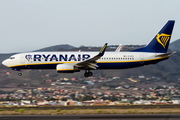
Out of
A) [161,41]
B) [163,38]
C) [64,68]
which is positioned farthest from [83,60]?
[163,38]

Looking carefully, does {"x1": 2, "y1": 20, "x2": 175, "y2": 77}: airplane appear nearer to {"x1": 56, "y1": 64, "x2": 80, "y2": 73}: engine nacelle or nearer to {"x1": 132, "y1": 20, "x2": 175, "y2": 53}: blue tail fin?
{"x1": 56, "y1": 64, "x2": 80, "y2": 73}: engine nacelle

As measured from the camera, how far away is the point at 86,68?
5091cm

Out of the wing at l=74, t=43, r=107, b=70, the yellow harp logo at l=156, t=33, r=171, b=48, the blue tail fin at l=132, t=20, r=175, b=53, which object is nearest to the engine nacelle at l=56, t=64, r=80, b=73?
the wing at l=74, t=43, r=107, b=70

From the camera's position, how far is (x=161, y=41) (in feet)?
172

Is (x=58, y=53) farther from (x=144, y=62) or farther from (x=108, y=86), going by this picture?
(x=108, y=86)

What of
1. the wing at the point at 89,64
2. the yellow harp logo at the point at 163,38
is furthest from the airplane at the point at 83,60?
the yellow harp logo at the point at 163,38

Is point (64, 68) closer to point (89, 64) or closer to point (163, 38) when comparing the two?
point (89, 64)

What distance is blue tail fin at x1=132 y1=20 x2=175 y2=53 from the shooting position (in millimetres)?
52219

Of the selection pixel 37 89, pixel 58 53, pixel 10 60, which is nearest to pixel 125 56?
pixel 58 53

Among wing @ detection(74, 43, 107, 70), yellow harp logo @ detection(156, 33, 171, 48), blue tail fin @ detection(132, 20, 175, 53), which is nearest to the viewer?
wing @ detection(74, 43, 107, 70)

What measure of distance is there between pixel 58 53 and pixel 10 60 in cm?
739

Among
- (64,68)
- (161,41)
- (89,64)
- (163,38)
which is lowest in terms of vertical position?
(64,68)

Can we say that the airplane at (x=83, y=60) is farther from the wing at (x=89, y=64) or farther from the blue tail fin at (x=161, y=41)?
the blue tail fin at (x=161, y=41)

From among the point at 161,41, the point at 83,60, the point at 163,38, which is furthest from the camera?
the point at 163,38
